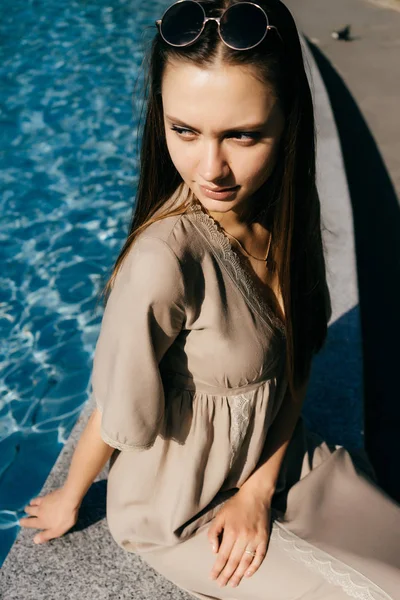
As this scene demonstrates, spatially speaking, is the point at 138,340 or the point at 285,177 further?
the point at 285,177

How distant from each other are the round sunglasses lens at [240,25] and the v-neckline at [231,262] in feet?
1.64

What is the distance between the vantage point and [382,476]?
12.2 ft

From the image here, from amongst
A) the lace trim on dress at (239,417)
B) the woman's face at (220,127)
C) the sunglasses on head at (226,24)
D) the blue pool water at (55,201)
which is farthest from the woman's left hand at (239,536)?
the blue pool water at (55,201)

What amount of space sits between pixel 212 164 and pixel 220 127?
0.11 m

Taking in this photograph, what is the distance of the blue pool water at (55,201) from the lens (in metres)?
4.50

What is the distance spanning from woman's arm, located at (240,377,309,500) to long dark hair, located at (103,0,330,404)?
0.11 m

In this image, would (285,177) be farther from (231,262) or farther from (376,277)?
(376,277)

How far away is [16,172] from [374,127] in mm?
3663

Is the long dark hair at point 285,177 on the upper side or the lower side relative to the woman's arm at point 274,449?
upper

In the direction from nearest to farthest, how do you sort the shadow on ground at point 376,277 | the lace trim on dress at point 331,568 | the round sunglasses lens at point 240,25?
the round sunglasses lens at point 240,25, the lace trim on dress at point 331,568, the shadow on ground at point 376,277


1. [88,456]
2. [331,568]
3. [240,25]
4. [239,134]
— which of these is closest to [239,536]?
[331,568]

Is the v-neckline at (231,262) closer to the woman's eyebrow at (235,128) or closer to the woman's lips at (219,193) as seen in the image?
the woman's lips at (219,193)

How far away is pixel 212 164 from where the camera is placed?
1.85m

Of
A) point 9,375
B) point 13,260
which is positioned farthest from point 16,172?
point 9,375
